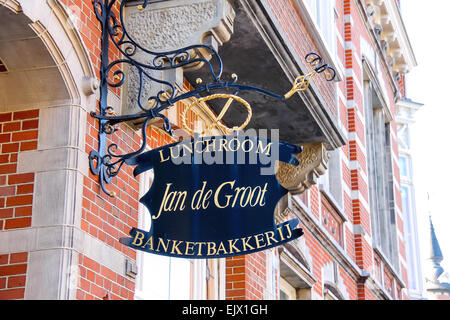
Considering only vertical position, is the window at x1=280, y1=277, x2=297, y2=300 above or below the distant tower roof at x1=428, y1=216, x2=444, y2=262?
below

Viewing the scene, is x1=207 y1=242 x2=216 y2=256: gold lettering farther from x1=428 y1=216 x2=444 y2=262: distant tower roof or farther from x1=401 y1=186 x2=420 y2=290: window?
x1=428 y1=216 x2=444 y2=262: distant tower roof

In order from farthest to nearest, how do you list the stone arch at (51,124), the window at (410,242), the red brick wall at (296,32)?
the window at (410,242), the red brick wall at (296,32), the stone arch at (51,124)

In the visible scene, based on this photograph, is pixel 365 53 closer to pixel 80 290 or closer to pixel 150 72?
pixel 150 72

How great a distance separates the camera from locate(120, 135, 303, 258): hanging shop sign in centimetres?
612

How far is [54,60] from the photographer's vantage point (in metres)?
6.37

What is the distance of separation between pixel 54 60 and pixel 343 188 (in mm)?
9319

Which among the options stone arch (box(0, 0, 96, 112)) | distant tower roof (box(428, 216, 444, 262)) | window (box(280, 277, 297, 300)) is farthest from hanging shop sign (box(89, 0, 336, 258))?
distant tower roof (box(428, 216, 444, 262))

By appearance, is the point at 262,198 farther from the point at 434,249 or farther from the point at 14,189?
the point at 434,249

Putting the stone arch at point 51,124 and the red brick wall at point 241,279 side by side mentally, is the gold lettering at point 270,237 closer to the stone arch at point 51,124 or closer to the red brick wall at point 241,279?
the stone arch at point 51,124

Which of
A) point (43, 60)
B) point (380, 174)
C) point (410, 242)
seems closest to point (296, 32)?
point (43, 60)

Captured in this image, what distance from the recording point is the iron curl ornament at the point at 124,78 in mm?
6637

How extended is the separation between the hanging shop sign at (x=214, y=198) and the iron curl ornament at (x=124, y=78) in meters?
0.35

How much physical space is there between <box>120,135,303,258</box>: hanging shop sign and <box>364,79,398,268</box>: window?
1099 cm

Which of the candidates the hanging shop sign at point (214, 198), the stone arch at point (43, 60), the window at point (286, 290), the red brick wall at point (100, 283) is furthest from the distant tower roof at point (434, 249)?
the stone arch at point (43, 60)
